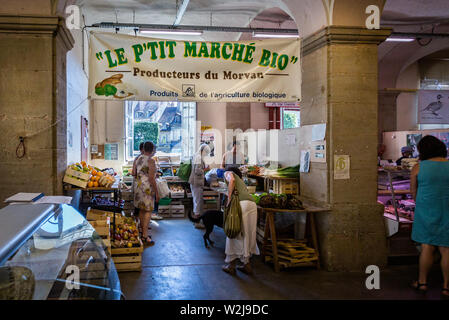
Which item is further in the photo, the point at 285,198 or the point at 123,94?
the point at 285,198

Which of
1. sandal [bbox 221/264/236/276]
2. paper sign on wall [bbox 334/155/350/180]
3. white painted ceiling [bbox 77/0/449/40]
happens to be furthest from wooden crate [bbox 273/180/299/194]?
white painted ceiling [bbox 77/0/449/40]

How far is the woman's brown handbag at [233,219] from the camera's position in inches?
213

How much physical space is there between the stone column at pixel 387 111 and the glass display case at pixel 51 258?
43.2 ft

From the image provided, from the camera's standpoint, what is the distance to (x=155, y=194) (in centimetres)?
714

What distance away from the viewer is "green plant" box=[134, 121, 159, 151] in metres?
13.1

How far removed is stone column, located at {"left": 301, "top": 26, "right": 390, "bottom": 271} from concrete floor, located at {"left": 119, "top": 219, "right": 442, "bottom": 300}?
1.23 feet

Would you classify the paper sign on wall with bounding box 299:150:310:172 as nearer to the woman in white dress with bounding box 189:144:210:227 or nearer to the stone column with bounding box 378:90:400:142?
the woman in white dress with bounding box 189:144:210:227

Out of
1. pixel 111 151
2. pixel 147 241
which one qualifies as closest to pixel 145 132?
pixel 111 151

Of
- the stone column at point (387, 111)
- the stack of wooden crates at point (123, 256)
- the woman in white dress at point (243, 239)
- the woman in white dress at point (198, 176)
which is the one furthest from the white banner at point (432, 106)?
the stack of wooden crates at point (123, 256)

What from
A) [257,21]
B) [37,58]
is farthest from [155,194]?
[257,21]

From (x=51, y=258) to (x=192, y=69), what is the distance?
3583 millimetres

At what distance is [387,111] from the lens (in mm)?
14180
